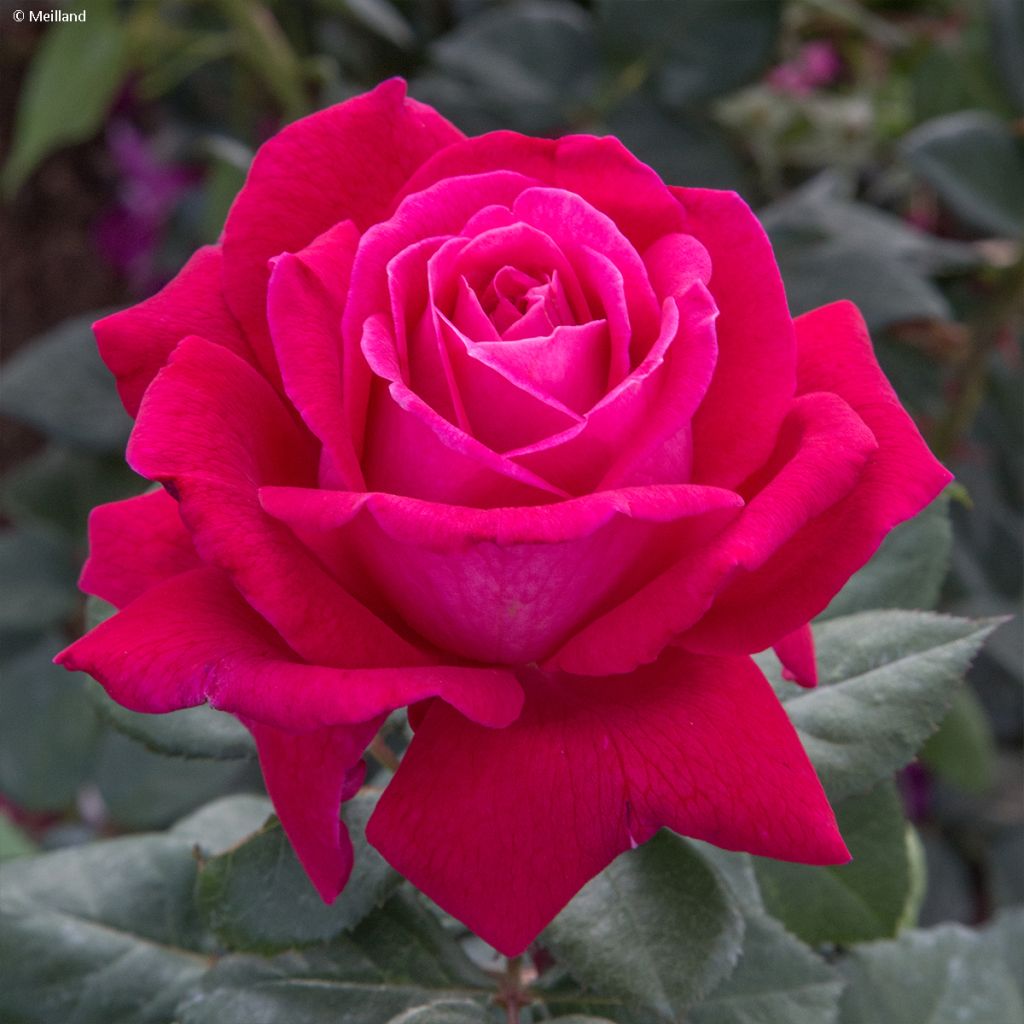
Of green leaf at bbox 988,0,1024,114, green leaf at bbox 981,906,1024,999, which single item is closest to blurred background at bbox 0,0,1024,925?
green leaf at bbox 988,0,1024,114

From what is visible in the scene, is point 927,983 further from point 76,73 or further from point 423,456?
point 76,73

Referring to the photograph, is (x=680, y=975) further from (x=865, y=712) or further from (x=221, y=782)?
(x=221, y=782)

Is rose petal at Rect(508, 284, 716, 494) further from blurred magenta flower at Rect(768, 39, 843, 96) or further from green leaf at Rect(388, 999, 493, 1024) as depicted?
blurred magenta flower at Rect(768, 39, 843, 96)

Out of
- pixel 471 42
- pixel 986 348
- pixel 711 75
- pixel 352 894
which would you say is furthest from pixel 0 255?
pixel 352 894

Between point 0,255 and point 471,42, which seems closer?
point 471,42

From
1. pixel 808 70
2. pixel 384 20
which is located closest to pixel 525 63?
pixel 384 20
